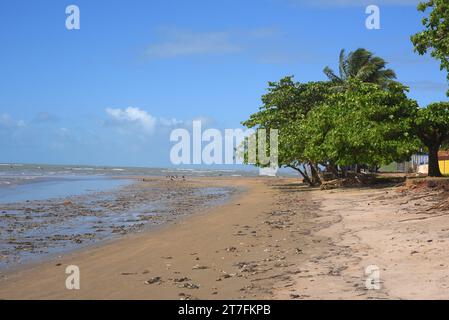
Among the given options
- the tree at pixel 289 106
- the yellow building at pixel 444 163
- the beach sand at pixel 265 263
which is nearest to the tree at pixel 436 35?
the beach sand at pixel 265 263

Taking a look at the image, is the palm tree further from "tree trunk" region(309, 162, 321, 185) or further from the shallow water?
the shallow water

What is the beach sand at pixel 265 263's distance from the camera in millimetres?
7191

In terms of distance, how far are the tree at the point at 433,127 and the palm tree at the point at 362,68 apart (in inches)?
598

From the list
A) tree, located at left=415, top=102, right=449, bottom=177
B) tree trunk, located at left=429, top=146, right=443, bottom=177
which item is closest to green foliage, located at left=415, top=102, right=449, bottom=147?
tree, located at left=415, top=102, right=449, bottom=177

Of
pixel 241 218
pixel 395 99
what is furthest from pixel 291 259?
pixel 395 99

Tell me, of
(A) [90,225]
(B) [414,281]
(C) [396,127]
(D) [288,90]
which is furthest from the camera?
(D) [288,90]

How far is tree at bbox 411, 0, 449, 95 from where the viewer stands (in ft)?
49.8

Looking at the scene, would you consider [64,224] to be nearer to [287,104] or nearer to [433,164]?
[433,164]

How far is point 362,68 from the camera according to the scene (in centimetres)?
4325

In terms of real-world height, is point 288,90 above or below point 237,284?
above

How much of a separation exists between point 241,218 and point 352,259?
28.8 feet
